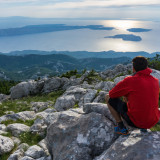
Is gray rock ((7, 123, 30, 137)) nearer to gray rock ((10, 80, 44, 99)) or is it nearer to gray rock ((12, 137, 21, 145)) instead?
gray rock ((12, 137, 21, 145))

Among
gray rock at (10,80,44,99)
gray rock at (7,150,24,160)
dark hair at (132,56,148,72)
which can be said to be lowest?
gray rock at (10,80,44,99)

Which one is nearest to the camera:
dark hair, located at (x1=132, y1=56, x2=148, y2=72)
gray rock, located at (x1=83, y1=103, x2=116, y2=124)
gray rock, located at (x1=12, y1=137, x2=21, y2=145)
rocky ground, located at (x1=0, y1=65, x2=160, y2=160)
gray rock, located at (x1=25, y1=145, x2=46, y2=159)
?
rocky ground, located at (x1=0, y1=65, x2=160, y2=160)

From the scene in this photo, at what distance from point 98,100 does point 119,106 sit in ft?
35.1

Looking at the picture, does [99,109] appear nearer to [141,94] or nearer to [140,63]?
[141,94]

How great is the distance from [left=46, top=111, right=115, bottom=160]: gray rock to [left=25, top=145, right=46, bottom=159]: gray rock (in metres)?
0.70

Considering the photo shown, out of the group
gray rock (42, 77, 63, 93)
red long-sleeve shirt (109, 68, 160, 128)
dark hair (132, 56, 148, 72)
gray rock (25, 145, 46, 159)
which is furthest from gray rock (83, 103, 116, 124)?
gray rock (42, 77, 63, 93)

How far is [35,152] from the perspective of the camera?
988cm

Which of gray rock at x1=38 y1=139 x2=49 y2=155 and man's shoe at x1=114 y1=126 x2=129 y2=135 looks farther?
gray rock at x1=38 y1=139 x2=49 y2=155

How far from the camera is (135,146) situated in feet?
21.8

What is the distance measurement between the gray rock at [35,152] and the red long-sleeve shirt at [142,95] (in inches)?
237

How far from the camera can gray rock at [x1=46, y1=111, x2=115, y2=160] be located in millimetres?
8266

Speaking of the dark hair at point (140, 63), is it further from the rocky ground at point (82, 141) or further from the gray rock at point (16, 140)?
the gray rock at point (16, 140)

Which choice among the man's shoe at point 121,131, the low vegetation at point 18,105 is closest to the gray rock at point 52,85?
the low vegetation at point 18,105

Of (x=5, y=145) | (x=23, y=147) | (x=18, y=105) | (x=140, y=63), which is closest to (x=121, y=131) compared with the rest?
(x=140, y=63)
